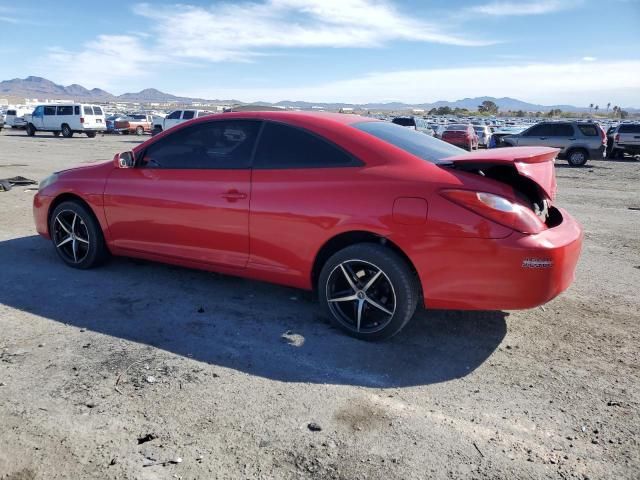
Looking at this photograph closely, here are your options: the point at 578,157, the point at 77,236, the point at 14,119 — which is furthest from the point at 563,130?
the point at 14,119

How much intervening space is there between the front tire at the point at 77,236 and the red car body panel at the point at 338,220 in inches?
5.2

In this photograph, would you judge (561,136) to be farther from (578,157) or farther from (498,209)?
(498,209)

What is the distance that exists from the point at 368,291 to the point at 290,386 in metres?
0.95

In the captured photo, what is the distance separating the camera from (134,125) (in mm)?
38000

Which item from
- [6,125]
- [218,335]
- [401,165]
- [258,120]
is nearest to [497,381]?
[401,165]

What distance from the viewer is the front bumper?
11.0 feet

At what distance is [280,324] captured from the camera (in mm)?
4152

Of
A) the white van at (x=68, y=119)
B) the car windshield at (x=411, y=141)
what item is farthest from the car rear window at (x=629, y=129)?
the white van at (x=68, y=119)

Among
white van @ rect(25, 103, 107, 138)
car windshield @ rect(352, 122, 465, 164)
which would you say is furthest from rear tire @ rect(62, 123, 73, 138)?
car windshield @ rect(352, 122, 465, 164)

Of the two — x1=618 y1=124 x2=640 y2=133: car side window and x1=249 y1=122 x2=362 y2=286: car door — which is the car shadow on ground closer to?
x1=249 y1=122 x2=362 y2=286: car door

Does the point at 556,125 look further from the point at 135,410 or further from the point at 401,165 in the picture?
the point at 135,410

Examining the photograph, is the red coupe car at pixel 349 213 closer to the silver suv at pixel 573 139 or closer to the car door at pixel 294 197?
the car door at pixel 294 197

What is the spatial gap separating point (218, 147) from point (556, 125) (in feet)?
67.6

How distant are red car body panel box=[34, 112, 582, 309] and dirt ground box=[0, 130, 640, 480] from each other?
452mm
